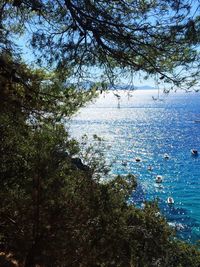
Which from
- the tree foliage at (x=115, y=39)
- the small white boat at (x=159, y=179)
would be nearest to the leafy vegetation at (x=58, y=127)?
the tree foliage at (x=115, y=39)

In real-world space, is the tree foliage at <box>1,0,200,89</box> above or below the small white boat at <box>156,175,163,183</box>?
above

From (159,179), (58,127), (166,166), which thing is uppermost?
(58,127)

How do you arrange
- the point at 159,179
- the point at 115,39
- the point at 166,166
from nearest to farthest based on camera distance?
1. the point at 115,39
2. the point at 159,179
3. the point at 166,166

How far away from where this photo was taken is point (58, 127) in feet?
27.4

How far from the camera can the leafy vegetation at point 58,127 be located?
21.0 feet

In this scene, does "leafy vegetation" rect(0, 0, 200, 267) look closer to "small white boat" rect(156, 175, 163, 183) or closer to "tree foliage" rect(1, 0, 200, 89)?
"tree foliage" rect(1, 0, 200, 89)

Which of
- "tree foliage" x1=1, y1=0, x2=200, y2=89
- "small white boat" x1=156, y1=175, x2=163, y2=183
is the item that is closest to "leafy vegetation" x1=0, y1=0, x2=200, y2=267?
"tree foliage" x1=1, y1=0, x2=200, y2=89

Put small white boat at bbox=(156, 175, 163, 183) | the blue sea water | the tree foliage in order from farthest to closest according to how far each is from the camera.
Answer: small white boat at bbox=(156, 175, 163, 183), the blue sea water, the tree foliage

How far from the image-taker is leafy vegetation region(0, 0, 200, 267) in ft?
21.0

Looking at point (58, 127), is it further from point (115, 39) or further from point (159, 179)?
point (159, 179)

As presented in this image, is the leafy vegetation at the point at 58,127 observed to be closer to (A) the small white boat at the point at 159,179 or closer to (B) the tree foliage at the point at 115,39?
(B) the tree foliage at the point at 115,39

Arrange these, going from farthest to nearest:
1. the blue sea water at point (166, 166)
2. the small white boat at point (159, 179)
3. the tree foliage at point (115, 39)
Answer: the small white boat at point (159, 179) → the blue sea water at point (166, 166) → the tree foliage at point (115, 39)

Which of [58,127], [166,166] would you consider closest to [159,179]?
[166,166]

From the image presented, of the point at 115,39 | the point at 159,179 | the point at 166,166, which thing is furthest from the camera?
the point at 166,166
